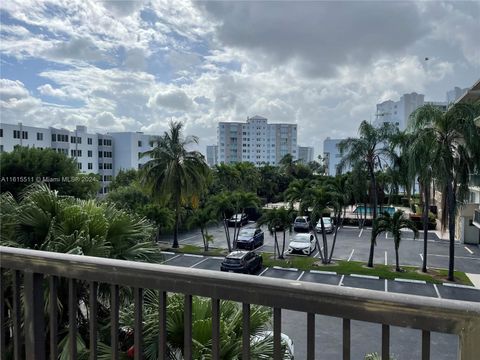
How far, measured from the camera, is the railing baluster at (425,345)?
1.14 m

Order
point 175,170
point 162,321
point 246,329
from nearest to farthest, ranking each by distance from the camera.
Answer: point 246,329 < point 162,321 < point 175,170

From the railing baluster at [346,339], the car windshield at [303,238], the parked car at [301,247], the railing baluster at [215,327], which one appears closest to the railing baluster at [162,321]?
the railing baluster at [215,327]

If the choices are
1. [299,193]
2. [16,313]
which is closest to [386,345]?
[16,313]

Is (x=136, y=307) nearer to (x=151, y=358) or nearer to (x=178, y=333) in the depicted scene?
(x=151, y=358)

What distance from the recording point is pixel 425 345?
1.17 meters

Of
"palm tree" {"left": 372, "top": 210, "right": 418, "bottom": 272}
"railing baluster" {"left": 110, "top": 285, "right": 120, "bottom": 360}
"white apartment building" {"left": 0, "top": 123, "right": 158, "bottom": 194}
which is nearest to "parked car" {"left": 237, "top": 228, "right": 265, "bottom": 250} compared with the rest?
"palm tree" {"left": 372, "top": 210, "right": 418, "bottom": 272}

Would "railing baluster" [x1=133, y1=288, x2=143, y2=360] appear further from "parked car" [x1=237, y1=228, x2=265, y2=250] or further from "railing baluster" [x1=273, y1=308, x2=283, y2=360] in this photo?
"parked car" [x1=237, y1=228, x2=265, y2=250]

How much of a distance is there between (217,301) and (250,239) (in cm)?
2296

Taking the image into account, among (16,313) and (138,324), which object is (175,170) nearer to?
(16,313)

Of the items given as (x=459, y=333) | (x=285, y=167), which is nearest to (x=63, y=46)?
(x=459, y=333)

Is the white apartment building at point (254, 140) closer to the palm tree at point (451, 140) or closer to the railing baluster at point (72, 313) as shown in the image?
the palm tree at point (451, 140)

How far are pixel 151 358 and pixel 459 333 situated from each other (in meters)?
1.82

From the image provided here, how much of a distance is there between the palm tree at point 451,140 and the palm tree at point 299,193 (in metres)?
5.50

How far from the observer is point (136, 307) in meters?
1.56
